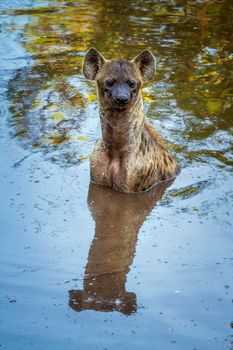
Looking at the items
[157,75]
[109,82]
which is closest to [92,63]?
[109,82]

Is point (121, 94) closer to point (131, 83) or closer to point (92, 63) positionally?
point (131, 83)

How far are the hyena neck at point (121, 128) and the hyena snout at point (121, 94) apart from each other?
0.75 ft

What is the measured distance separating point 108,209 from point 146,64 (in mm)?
1397

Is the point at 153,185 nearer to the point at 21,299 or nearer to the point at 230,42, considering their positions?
the point at 21,299

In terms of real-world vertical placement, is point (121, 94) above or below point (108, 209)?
above

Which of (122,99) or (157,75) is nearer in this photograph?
(122,99)

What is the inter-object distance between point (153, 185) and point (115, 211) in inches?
30.8

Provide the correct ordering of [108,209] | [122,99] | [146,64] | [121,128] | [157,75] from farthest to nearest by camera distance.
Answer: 1. [157,75]
2. [146,64]
3. [121,128]
4. [108,209]
5. [122,99]

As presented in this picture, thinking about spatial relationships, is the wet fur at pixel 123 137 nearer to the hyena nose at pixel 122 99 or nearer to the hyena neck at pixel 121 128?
the hyena neck at pixel 121 128

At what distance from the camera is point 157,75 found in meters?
10.4

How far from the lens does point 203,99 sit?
972cm

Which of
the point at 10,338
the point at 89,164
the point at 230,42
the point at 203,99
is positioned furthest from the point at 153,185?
the point at 230,42

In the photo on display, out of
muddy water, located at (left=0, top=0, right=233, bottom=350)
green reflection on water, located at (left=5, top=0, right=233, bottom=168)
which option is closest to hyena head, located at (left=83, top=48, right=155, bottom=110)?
muddy water, located at (left=0, top=0, right=233, bottom=350)

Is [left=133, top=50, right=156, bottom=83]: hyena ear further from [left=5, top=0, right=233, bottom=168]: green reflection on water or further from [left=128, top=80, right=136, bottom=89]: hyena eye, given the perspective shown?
[left=5, top=0, right=233, bottom=168]: green reflection on water
